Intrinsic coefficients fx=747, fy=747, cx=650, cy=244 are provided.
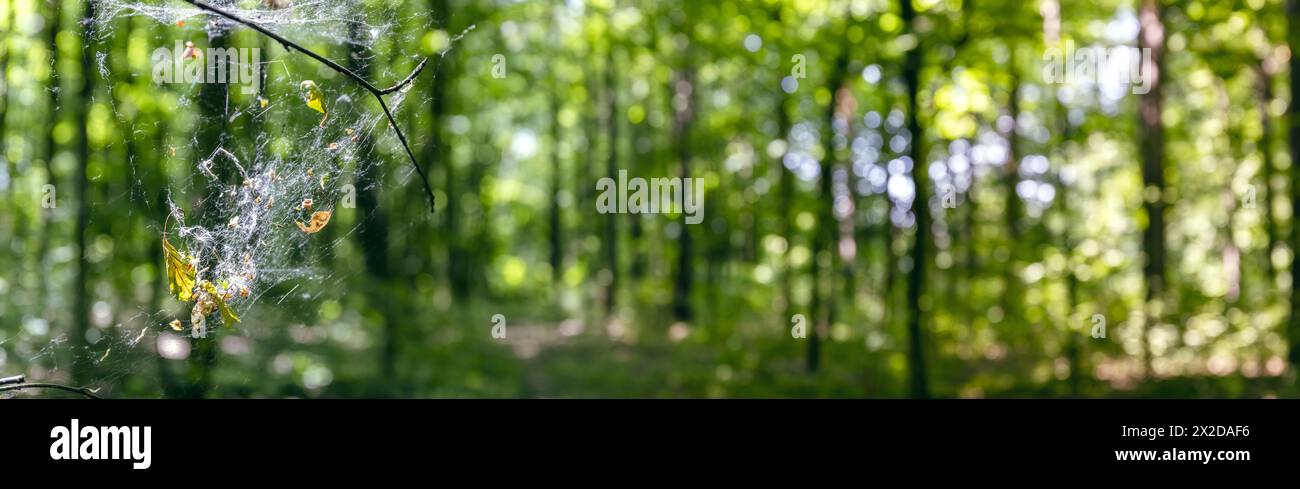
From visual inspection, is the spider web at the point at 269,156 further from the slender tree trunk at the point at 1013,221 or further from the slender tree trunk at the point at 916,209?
the slender tree trunk at the point at 1013,221

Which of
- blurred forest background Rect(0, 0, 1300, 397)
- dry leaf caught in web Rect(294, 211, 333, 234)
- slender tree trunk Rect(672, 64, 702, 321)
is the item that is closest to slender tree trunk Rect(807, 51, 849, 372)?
blurred forest background Rect(0, 0, 1300, 397)

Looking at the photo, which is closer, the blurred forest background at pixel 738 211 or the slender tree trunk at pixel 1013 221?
the blurred forest background at pixel 738 211

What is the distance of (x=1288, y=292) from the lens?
9844mm

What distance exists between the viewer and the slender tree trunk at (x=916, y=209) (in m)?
7.46

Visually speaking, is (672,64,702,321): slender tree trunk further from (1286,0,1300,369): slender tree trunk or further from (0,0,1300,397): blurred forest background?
(1286,0,1300,369): slender tree trunk

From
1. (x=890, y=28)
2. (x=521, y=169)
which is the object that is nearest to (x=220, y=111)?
(x=890, y=28)

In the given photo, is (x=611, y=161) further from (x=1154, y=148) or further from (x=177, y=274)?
(x=177, y=274)

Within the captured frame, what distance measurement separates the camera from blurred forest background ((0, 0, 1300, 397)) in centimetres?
577

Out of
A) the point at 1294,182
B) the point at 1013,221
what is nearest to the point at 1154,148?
the point at 1294,182

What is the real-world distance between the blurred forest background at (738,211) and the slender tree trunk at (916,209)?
0.10 feet

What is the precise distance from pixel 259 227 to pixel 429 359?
982 cm

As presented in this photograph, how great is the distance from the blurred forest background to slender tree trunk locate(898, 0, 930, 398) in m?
0.03

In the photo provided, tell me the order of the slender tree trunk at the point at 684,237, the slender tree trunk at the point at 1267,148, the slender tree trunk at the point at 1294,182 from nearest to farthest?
the slender tree trunk at the point at 1294,182 → the slender tree trunk at the point at 1267,148 → the slender tree trunk at the point at 684,237

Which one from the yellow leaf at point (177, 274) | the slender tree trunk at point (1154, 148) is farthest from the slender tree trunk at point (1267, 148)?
the yellow leaf at point (177, 274)
